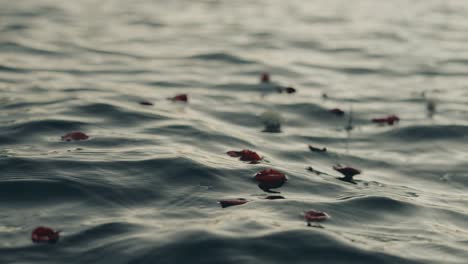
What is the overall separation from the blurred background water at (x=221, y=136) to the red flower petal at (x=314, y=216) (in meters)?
0.09

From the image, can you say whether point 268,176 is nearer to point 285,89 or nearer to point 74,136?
point 74,136

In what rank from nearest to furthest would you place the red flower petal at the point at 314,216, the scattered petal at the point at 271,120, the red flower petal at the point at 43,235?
the red flower petal at the point at 43,235
the red flower petal at the point at 314,216
the scattered petal at the point at 271,120

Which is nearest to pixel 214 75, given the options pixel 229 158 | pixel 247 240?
pixel 229 158

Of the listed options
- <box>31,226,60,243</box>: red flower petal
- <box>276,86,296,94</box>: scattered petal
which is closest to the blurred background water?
<box>31,226,60,243</box>: red flower petal

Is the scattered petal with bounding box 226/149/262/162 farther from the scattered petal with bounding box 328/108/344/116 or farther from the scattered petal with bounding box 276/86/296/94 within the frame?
the scattered petal with bounding box 276/86/296/94

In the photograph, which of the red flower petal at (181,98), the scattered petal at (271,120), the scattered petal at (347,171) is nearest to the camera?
the scattered petal at (347,171)

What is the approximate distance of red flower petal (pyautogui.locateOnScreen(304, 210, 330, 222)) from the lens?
4.52m

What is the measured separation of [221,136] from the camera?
6.53 m

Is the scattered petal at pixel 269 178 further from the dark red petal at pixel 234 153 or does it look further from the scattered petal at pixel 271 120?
the scattered petal at pixel 271 120

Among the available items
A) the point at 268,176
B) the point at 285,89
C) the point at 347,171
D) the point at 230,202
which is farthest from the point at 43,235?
the point at 285,89

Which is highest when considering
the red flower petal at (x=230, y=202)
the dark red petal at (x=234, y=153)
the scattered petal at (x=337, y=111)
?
the scattered petal at (x=337, y=111)

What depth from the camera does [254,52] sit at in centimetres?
1050

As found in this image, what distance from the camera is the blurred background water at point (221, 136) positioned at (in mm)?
4203

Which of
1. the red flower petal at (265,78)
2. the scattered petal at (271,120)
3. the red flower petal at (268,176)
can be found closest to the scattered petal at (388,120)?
Answer: the scattered petal at (271,120)
